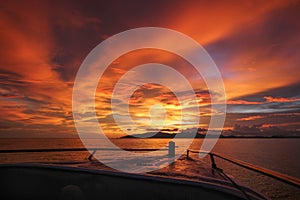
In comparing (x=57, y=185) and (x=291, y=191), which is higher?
(x=57, y=185)

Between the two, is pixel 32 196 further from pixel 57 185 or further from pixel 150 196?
pixel 150 196

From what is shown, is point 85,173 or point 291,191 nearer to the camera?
point 85,173

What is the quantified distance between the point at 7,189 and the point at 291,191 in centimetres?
3382

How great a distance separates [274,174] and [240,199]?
2.73 ft

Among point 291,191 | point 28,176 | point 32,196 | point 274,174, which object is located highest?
point 274,174

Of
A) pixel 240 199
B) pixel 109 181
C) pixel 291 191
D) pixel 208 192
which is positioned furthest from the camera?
pixel 291 191

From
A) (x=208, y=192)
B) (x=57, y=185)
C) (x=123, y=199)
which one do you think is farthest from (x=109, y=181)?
(x=208, y=192)

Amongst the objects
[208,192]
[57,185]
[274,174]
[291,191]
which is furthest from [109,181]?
[291,191]

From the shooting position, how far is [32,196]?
→ 16.1 feet

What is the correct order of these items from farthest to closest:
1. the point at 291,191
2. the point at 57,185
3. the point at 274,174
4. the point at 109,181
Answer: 1. the point at 291,191
2. the point at 57,185
3. the point at 109,181
4. the point at 274,174

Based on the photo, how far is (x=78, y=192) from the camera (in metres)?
3.84

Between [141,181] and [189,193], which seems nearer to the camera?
[189,193]

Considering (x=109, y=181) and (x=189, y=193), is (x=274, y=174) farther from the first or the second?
(x=109, y=181)

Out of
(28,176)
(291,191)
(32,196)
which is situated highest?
(28,176)
